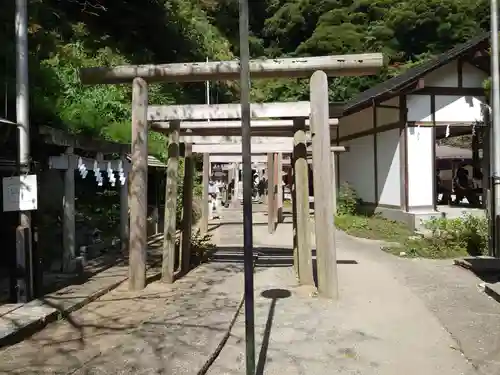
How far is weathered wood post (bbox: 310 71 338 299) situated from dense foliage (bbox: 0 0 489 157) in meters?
4.85

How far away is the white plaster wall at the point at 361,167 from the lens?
59.6ft

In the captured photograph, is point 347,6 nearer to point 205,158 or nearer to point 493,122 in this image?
point 205,158

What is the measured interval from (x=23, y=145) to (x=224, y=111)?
2.89m

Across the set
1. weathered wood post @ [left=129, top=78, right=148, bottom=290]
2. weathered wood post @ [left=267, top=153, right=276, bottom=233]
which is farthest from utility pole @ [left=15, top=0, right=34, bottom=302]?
weathered wood post @ [left=267, top=153, right=276, bottom=233]

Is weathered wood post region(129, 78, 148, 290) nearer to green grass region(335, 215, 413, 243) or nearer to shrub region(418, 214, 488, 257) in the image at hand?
shrub region(418, 214, 488, 257)

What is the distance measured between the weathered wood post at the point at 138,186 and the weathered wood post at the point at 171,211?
2.17 feet

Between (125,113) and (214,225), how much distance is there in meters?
5.06

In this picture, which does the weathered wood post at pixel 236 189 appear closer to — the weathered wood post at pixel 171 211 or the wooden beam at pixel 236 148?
the wooden beam at pixel 236 148

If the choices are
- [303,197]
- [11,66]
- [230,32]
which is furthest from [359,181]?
[230,32]

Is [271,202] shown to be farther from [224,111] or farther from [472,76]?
[224,111]

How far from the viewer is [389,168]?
16516 mm

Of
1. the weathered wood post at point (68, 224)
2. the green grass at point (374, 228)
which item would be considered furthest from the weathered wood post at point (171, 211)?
the green grass at point (374, 228)

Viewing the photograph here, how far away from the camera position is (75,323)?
6176 millimetres

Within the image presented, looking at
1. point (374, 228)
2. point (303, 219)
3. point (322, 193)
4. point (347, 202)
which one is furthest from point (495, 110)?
point (347, 202)
